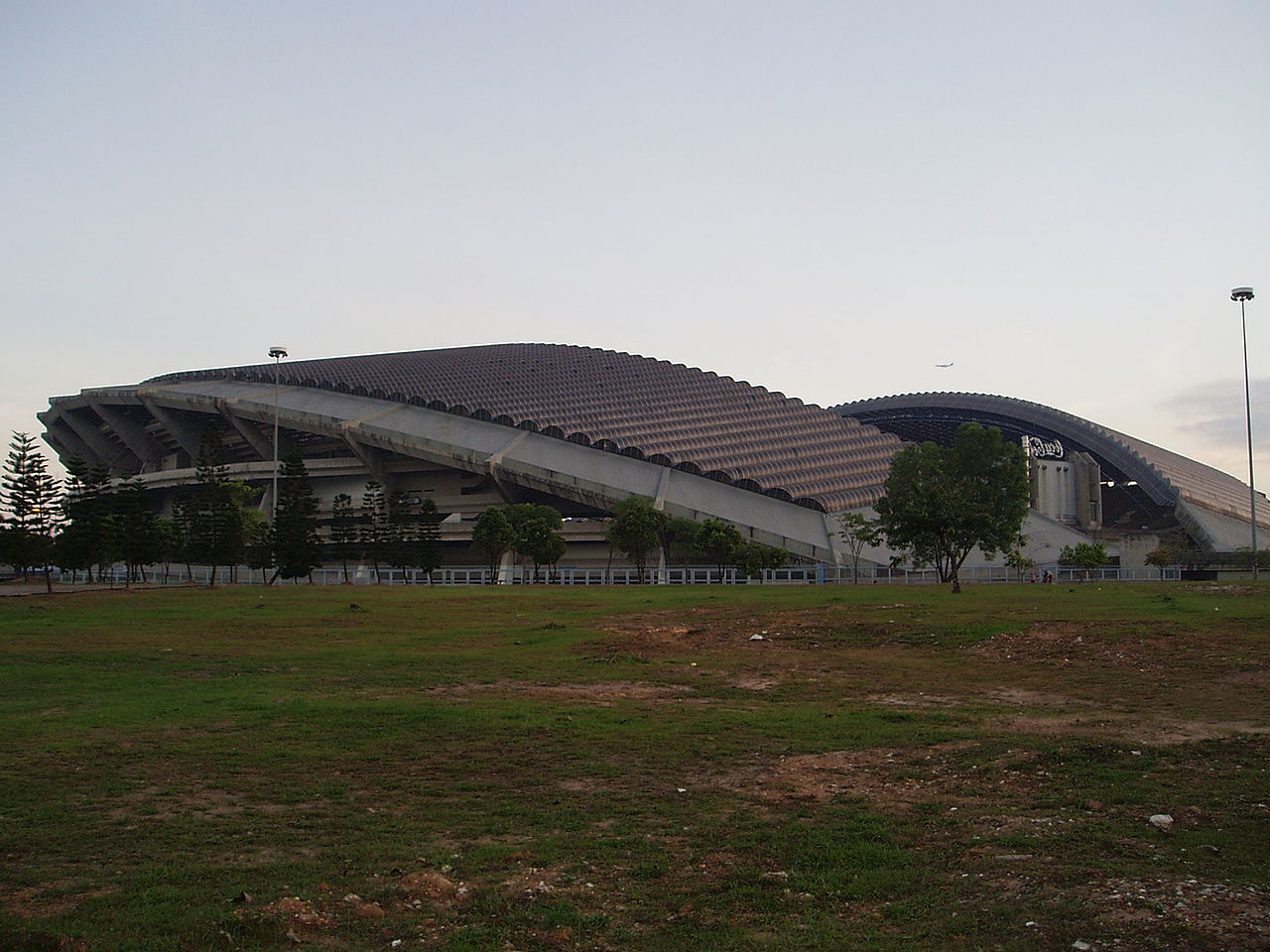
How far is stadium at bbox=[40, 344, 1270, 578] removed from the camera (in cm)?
7075

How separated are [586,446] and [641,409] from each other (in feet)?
26.2

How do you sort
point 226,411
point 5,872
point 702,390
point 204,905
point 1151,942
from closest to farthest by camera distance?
1. point 1151,942
2. point 204,905
3. point 5,872
4. point 226,411
5. point 702,390

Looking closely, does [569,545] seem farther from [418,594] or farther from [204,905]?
[204,905]

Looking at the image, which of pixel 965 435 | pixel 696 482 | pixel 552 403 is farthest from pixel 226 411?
pixel 965 435

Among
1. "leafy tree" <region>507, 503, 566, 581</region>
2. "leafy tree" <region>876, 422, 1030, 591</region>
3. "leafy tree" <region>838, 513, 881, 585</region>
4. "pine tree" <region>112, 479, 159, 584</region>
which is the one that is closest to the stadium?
"leafy tree" <region>838, 513, 881, 585</region>

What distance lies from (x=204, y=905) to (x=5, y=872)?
1886 mm

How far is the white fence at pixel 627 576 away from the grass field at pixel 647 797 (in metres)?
39.1

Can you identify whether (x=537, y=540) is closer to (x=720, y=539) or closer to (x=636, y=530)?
(x=636, y=530)

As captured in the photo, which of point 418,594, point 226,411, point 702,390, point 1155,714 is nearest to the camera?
point 1155,714

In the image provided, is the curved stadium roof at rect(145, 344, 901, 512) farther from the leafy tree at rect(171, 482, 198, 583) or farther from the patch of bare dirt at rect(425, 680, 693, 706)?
the patch of bare dirt at rect(425, 680, 693, 706)

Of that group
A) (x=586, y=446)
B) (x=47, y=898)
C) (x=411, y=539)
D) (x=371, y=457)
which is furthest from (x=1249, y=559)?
(x=47, y=898)

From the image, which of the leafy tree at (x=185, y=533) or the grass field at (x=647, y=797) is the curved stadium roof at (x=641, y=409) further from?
the grass field at (x=647, y=797)

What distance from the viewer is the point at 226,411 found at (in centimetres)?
8000

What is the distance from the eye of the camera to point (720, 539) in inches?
2189
